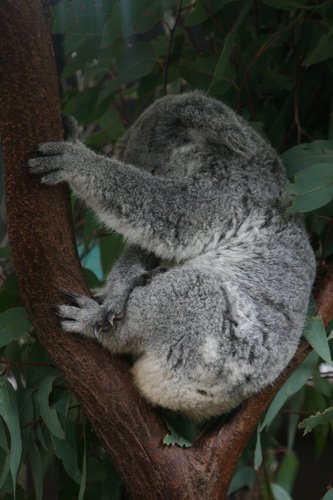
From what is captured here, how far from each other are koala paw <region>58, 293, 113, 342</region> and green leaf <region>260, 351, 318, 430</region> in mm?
572

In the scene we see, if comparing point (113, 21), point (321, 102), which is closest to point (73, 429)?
point (113, 21)

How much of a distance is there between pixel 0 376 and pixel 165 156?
950 millimetres

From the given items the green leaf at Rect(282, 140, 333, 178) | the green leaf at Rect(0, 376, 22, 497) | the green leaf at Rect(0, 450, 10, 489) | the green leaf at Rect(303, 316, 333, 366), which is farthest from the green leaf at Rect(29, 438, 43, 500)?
the green leaf at Rect(282, 140, 333, 178)

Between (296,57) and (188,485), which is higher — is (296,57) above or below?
above

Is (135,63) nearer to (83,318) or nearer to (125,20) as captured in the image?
(125,20)

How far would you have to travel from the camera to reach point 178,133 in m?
2.58

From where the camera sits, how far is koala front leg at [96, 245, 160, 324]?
2090 mm

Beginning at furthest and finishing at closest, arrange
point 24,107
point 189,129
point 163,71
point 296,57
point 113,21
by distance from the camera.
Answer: point 163,71 < point 296,57 < point 189,129 < point 113,21 < point 24,107

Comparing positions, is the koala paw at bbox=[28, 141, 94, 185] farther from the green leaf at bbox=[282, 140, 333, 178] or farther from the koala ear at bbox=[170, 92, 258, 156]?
the green leaf at bbox=[282, 140, 333, 178]

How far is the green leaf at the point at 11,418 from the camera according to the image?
2.07 meters

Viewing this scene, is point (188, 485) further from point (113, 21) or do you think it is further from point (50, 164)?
point (113, 21)

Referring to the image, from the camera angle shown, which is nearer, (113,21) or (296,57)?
(113,21)

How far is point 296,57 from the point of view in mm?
2805

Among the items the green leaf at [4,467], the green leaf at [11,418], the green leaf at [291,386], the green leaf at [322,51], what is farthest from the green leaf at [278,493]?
the green leaf at [322,51]
